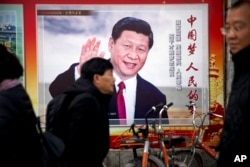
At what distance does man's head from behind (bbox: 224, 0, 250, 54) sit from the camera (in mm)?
2570

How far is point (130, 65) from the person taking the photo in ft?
25.2

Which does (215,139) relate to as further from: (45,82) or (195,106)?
(45,82)

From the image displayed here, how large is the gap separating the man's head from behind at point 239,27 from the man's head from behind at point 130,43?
16.4ft

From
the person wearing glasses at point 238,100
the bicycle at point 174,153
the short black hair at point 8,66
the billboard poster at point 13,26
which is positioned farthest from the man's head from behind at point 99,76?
the billboard poster at point 13,26

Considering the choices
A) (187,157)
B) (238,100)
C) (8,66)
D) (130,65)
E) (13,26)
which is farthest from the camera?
(130,65)

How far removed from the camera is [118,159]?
25.0 feet

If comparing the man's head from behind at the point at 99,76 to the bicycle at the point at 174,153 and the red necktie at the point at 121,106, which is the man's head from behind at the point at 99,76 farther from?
the red necktie at the point at 121,106

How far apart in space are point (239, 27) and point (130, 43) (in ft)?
16.7

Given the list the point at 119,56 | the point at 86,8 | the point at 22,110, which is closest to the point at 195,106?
the point at 119,56

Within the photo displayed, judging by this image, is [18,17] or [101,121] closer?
[101,121]

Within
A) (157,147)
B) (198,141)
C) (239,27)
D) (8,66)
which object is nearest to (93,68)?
(8,66)

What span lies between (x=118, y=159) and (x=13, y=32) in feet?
8.54

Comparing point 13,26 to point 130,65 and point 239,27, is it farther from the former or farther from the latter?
point 239,27

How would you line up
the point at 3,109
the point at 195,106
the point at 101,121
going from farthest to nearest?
the point at 195,106, the point at 101,121, the point at 3,109
